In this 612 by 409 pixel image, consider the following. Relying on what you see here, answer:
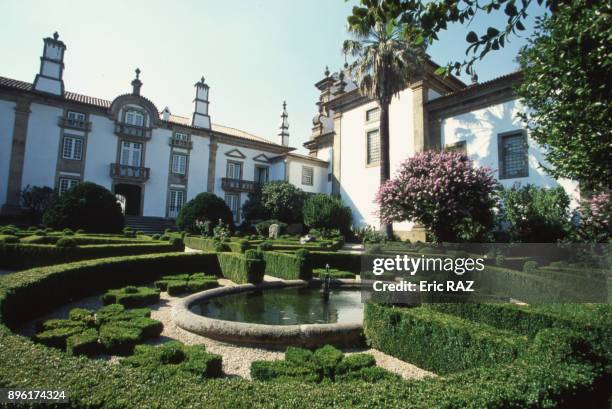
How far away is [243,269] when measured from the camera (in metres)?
9.53

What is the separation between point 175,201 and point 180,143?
15.3 feet

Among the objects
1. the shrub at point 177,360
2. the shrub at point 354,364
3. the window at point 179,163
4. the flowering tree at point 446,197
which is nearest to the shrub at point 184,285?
the shrub at point 177,360

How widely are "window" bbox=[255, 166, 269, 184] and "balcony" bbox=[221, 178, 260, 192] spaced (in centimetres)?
121

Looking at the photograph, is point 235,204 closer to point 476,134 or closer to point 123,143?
point 123,143

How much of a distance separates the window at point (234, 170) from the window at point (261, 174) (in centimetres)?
163

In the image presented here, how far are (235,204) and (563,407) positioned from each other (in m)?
27.5

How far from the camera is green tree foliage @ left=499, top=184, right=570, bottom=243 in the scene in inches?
565

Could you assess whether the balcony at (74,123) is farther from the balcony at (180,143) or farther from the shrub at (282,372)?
the shrub at (282,372)

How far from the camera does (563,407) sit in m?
2.74

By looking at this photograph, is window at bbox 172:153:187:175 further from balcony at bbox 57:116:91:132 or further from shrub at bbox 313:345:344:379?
shrub at bbox 313:345:344:379

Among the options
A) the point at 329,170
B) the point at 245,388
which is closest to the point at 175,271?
the point at 245,388

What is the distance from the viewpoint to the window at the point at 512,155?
17.4 metres

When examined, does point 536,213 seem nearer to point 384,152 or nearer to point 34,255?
point 384,152

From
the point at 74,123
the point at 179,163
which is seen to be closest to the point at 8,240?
the point at 74,123
